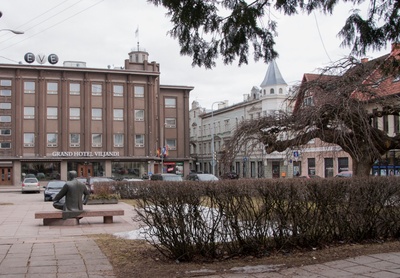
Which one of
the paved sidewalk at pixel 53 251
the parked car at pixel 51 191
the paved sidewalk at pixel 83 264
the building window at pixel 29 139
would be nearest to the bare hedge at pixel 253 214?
the paved sidewalk at pixel 83 264

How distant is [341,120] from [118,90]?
53.1 m

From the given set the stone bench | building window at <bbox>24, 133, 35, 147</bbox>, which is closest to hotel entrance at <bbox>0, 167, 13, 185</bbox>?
building window at <bbox>24, 133, 35, 147</bbox>

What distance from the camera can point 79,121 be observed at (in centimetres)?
→ 6209

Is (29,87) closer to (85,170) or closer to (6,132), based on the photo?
(6,132)

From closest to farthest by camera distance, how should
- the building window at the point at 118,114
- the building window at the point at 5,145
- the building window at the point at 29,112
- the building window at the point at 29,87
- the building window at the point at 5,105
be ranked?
the building window at the point at 5,145 → the building window at the point at 5,105 → the building window at the point at 29,87 → the building window at the point at 29,112 → the building window at the point at 118,114

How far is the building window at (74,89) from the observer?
6188 centimetres

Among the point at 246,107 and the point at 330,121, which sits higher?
the point at 246,107

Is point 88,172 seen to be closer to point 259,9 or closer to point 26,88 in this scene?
point 26,88

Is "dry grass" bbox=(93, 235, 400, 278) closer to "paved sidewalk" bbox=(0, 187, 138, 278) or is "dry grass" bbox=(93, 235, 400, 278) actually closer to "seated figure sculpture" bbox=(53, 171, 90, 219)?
"paved sidewalk" bbox=(0, 187, 138, 278)

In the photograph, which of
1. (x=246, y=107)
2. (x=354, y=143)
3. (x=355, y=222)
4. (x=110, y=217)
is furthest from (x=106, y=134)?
(x=355, y=222)

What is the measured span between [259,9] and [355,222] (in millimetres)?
4705

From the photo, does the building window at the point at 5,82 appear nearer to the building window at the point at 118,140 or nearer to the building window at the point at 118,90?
the building window at the point at 118,90

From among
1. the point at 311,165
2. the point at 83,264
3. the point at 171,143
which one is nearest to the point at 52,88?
the point at 171,143

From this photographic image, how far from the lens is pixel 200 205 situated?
25.9ft
